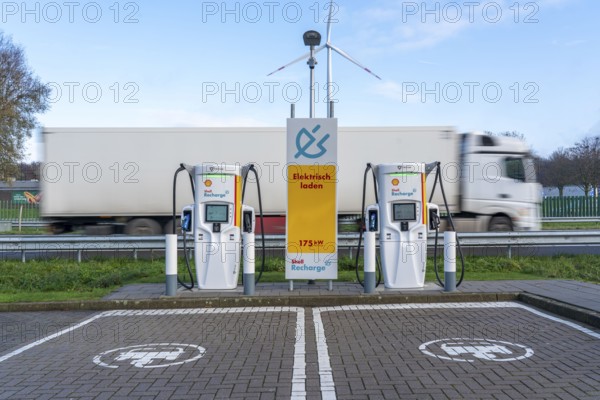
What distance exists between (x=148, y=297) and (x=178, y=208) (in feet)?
29.1

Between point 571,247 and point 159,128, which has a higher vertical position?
point 159,128

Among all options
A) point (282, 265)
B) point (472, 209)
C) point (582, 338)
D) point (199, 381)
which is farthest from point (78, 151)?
point (582, 338)

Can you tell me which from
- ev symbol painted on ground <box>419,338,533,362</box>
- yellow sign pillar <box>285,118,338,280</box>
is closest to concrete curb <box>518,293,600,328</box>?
ev symbol painted on ground <box>419,338,533,362</box>

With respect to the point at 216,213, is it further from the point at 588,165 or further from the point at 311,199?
the point at 588,165

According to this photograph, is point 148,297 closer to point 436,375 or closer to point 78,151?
point 436,375

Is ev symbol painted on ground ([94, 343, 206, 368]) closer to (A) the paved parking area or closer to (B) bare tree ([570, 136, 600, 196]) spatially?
(A) the paved parking area

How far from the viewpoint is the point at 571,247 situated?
1948cm

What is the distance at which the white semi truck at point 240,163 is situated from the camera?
18750 millimetres

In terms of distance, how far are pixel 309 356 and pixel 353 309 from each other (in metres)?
3.16

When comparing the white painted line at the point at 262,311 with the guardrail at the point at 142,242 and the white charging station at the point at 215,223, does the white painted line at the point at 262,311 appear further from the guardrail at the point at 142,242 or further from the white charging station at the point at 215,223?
the guardrail at the point at 142,242

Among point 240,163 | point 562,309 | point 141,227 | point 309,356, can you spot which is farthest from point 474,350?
point 141,227

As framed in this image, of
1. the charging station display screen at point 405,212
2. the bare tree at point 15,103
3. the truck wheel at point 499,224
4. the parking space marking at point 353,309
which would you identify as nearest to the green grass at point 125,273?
the charging station display screen at point 405,212

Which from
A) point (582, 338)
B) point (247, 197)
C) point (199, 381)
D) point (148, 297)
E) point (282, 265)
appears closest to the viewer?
point (199, 381)

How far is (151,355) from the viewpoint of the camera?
672cm
